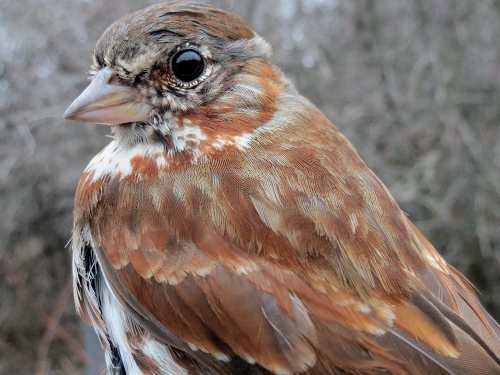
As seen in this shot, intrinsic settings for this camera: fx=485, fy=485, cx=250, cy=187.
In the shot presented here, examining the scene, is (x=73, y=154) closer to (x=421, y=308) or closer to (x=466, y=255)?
(x=466, y=255)

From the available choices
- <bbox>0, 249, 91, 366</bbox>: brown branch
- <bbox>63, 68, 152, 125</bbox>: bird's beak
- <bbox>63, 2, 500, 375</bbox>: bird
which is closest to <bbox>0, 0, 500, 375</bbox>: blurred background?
<bbox>0, 249, 91, 366</bbox>: brown branch

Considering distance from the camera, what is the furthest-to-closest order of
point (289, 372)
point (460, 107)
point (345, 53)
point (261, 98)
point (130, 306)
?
point (345, 53)
point (460, 107)
point (261, 98)
point (130, 306)
point (289, 372)

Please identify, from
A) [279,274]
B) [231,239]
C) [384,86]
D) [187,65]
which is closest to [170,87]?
[187,65]

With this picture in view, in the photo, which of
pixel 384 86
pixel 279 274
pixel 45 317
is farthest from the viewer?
pixel 384 86

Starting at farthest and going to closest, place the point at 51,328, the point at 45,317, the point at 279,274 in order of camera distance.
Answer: the point at 45,317
the point at 51,328
the point at 279,274

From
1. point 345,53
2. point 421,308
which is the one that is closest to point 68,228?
point 345,53

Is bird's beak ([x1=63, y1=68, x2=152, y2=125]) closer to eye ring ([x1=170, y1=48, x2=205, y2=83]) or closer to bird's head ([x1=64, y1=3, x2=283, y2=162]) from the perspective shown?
bird's head ([x1=64, y1=3, x2=283, y2=162])

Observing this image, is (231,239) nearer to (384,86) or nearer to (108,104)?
(108,104)

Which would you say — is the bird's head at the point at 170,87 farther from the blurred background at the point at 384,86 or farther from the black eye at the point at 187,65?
the blurred background at the point at 384,86

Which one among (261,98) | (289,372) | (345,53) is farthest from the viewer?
(345,53)
